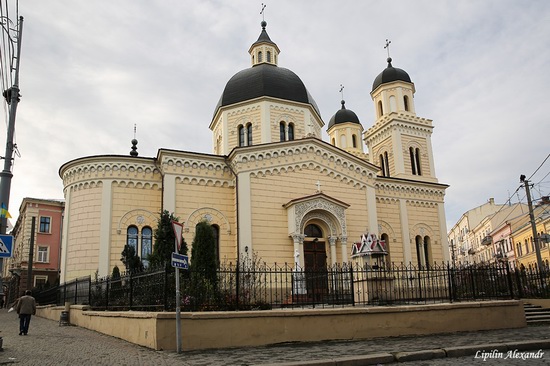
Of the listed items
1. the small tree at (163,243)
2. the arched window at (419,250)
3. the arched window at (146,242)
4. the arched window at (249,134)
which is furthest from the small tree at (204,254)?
the arched window at (419,250)

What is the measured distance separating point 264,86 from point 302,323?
65.1 ft

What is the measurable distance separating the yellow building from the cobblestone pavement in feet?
34.8

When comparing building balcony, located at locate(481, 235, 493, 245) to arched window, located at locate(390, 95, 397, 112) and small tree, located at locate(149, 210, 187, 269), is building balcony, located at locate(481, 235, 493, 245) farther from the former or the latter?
small tree, located at locate(149, 210, 187, 269)

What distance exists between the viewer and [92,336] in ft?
43.7

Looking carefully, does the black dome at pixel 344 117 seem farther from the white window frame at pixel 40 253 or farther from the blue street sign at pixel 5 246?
the blue street sign at pixel 5 246

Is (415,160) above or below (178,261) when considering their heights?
above

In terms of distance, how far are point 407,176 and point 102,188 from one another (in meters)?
19.8

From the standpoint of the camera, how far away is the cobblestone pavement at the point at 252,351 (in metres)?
8.82

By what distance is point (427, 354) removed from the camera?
9398 mm

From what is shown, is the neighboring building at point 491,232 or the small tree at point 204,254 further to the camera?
the neighboring building at point 491,232

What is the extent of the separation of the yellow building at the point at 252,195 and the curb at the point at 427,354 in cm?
1332

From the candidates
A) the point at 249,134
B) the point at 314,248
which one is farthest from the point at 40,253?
the point at 314,248

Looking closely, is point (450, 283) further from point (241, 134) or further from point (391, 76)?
point (391, 76)

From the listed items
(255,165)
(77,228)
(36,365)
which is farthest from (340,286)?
(77,228)
